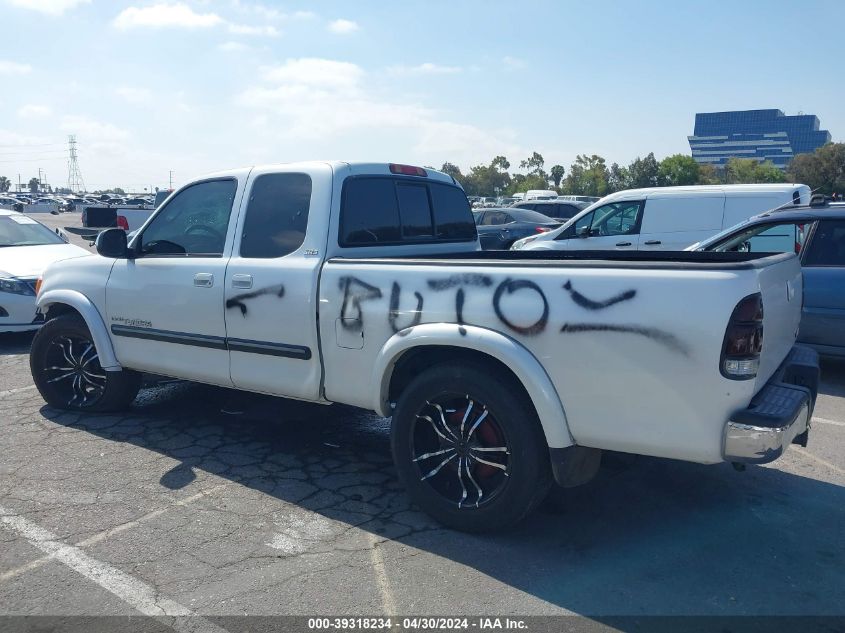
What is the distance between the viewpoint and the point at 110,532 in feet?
12.4

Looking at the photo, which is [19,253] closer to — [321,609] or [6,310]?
[6,310]

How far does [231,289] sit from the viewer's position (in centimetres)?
459

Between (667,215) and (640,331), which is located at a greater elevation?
(667,215)

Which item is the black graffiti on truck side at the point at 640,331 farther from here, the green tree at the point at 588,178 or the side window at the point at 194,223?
the green tree at the point at 588,178

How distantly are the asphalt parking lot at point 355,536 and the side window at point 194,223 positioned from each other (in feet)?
4.50

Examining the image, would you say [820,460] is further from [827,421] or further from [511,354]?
[511,354]

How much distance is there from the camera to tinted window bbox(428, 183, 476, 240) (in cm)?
530

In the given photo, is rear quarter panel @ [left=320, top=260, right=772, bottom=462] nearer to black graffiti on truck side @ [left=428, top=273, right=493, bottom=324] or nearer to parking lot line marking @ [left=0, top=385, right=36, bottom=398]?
black graffiti on truck side @ [left=428, top=273, right=493, bottom=324]

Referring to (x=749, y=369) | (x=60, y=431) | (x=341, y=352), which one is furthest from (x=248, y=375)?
(x=749, y=369)

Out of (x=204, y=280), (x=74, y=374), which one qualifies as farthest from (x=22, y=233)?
(x=204, y=280)

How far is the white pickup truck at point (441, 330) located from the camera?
3070 mm

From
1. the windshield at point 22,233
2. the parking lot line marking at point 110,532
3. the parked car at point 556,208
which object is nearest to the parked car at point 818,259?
the parking lot line marking at point 110,532

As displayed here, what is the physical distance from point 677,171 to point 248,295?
245 ft

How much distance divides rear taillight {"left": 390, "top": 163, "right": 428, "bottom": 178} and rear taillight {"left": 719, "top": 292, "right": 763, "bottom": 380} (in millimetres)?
2585
